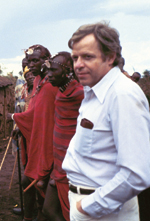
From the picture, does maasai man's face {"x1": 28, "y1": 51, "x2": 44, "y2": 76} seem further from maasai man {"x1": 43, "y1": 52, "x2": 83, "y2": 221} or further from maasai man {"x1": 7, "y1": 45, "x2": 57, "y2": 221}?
maasai man {"x1": 43, "y1": 52, "x2": 83, "y2": 221}

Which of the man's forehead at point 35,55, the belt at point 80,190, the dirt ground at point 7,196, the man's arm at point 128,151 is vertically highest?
the man's forehead at point 35,55

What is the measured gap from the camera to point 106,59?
160 cm

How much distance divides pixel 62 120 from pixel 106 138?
1.69 m

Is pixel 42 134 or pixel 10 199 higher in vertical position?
pixel 42 134

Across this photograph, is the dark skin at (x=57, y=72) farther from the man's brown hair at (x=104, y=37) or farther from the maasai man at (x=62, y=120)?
the man's brown hair at (x=104, y=37)

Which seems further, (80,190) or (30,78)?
(30,78)

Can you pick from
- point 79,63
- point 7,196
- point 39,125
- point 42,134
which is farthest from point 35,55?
point 7,196

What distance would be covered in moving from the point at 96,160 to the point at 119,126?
251 mm

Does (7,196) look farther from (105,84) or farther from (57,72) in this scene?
(105,84)

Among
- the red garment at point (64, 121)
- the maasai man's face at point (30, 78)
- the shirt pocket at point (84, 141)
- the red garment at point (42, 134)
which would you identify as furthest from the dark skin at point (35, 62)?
the shirt pocket at point (84, 141)

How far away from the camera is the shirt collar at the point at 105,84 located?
152 cm

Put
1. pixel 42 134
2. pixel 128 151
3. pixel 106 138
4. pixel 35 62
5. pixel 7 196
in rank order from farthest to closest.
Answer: pixel 7 196, pixel 35 62, pixel 42 134, pixel 106 138, pixel 128 151

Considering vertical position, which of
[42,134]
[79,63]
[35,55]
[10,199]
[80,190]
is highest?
[35,55]

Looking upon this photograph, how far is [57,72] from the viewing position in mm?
3070
